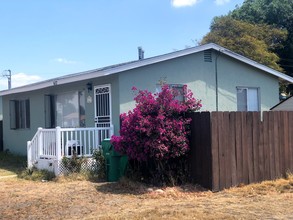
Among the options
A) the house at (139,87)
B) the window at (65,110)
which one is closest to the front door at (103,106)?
the house at (139,87)

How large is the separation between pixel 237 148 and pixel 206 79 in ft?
17.5

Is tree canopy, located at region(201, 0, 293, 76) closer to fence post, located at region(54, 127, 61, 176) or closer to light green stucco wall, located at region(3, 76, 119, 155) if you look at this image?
light green stucco wall, located at region(3, 76, 119, 155)

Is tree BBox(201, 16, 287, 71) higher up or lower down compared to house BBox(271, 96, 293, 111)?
higher up

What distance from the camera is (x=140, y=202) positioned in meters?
8.48

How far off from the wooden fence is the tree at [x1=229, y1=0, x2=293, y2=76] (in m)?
23.8

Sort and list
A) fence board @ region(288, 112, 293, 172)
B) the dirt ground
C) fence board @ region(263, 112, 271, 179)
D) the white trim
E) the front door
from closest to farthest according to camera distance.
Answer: the dirt ground < fence board @ region(263, 112, 271, 179) < fence board @ region(288, 112, 293, 172) < the white trim < the front door

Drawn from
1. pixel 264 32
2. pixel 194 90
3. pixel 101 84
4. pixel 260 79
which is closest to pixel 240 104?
pixel 260 79

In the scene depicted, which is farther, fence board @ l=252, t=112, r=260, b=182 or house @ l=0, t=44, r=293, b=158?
house @ l=0, t=44, r=293, b=158

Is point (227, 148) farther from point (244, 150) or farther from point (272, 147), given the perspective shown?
point (272, 147)

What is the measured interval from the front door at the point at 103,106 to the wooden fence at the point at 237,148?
414 centimetres

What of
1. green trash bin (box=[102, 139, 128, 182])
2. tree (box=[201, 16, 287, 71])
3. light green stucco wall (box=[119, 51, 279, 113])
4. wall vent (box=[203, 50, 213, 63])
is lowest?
green trash bin (box=[102, 139, 128, 182])

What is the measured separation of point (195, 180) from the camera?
32.6ft

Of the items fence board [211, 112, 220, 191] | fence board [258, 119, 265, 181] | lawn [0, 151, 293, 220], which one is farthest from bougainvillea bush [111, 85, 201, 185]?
fence board [258, 119, 265, 181]

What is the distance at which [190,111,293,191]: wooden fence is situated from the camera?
9539mm
